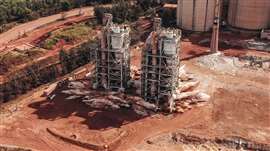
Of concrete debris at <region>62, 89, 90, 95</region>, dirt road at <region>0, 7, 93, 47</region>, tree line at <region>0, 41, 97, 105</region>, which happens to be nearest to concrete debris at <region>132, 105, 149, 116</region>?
concrete debris at <region>62, 89, 90, 95</region>

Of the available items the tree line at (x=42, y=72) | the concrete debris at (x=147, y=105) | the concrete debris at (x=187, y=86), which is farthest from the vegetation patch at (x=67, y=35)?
the concrete debris at (x=187, y=86)

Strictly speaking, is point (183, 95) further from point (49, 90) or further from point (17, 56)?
point (17, 56)

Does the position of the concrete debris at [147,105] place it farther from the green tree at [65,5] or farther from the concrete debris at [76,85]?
the green tree at [65,5]

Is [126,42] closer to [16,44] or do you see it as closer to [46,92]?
[46,92]

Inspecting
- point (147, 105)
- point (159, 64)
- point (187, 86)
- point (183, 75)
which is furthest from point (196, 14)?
point (147, 105)

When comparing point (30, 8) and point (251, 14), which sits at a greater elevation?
point (251, 14)

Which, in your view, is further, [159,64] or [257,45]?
[257,45]
